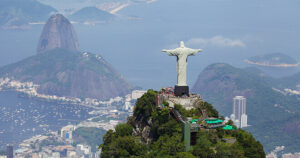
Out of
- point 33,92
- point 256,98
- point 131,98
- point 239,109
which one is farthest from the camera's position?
point 33,92

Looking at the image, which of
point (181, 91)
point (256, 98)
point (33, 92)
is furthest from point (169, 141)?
point (33, 92)

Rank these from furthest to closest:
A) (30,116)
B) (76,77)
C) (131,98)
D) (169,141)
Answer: (76,77)
(131,98)
(30,116)
(169,141)

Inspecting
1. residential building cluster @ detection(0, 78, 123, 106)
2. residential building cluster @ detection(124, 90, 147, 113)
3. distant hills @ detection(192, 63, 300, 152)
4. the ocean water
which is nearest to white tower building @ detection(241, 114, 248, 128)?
distant hills @ detection(192, 63, 300, 152)

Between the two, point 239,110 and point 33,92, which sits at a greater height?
point 33,92

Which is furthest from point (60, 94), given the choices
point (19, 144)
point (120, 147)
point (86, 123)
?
→ point (120, 147)

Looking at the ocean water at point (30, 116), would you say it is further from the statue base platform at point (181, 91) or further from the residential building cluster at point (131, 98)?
the statue base platform at point (181, 91)

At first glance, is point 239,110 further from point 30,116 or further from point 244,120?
point 30,116

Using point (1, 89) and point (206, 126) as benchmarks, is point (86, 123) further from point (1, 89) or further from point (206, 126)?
point (206, 126)
